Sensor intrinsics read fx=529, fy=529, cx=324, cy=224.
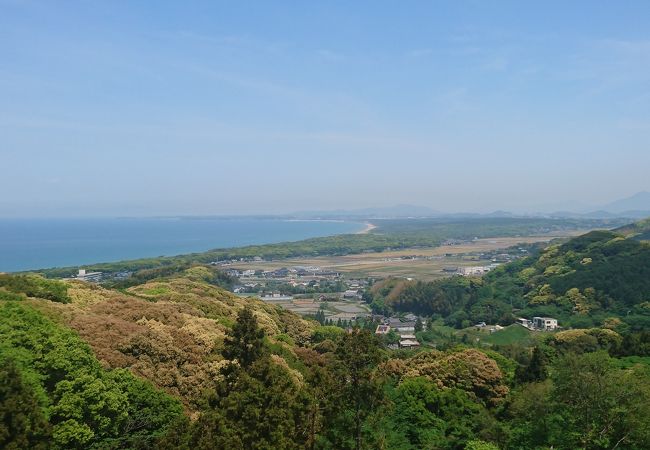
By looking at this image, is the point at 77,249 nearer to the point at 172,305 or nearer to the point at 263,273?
the point at 263,273

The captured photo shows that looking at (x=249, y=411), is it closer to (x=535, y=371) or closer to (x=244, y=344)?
(x=244, y=344)

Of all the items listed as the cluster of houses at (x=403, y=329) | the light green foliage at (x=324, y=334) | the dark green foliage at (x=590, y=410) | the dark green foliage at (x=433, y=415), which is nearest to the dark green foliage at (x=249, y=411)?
the dark green foliage at (x=433, y=415)

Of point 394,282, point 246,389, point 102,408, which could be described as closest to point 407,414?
point 246,389

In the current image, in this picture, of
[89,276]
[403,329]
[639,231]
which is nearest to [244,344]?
[403,329]

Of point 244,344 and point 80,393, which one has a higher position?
point 244,344

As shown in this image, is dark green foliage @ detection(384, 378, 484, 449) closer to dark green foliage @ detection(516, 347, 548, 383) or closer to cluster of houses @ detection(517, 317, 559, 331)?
dark green foliage @ detection(516, 347, 548, 383)

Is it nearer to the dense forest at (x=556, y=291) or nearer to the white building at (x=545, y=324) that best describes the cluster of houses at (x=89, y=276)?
the dense forest at (x=556, y=291)
